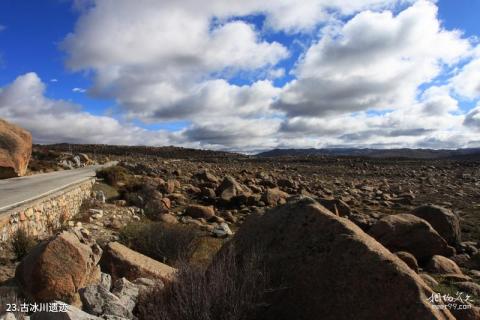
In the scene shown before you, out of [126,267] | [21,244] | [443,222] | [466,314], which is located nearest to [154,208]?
[21,244]

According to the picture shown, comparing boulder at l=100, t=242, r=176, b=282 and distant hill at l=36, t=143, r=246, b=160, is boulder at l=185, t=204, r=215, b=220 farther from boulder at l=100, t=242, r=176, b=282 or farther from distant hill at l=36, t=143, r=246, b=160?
distant hill at l=36, t=143, r=246, b=160

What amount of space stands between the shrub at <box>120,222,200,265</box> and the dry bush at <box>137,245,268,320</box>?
16.8ft

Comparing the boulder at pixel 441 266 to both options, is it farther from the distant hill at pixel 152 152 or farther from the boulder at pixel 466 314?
the distant hill at pixel 152 152

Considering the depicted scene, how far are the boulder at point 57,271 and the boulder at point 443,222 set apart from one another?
11.8 meters

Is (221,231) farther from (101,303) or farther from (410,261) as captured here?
(101,303)

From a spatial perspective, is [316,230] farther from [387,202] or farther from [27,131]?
[27,131]

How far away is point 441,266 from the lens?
36.1 ft

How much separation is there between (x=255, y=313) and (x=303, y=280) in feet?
2.47

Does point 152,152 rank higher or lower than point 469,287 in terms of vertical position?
higher

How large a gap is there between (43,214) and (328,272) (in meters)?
9.70

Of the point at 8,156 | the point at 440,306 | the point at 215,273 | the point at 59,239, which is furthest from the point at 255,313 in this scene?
the point at 8,156

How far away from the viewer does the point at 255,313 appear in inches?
224

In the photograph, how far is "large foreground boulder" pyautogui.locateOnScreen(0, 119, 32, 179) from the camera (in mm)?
22453

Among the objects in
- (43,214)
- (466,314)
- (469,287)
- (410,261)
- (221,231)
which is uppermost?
(43,214)
